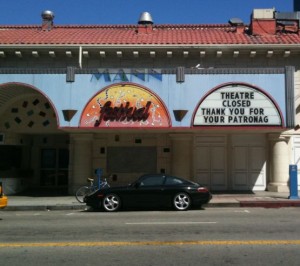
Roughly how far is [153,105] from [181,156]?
119 inches

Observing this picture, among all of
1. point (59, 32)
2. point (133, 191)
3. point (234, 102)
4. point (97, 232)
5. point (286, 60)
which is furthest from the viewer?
point (59, 32)

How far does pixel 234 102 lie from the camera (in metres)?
17.4

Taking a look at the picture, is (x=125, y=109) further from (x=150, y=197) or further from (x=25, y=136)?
(x=25, y=136)

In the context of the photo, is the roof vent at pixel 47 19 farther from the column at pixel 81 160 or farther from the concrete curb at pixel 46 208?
the concrete curb at pixel 46 208

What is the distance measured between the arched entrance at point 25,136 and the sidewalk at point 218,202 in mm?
2965

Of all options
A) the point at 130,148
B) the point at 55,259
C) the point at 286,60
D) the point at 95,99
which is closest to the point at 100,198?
the point at 95,99

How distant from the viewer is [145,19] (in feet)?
77.2

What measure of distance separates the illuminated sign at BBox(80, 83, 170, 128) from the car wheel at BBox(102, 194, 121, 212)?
3.86m

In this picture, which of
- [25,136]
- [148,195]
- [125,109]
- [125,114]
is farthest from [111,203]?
[25,136]

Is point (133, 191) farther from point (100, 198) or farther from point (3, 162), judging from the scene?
point (3, 162)

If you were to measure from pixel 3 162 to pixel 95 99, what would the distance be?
6.02 m

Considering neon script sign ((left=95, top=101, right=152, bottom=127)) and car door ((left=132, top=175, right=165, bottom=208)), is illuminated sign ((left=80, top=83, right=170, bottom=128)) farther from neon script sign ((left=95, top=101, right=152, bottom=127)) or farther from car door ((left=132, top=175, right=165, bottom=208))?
car door ((left=132, top=175, right=165, bottom=208))

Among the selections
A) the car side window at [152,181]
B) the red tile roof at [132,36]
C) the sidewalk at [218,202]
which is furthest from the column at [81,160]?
the car side window at [152,181]

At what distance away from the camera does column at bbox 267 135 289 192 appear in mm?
18781
